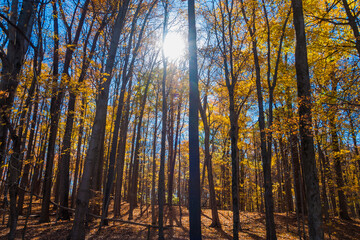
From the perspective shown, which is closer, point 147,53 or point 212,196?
point 212,196

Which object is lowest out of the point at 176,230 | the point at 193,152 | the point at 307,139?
the point at 176,230

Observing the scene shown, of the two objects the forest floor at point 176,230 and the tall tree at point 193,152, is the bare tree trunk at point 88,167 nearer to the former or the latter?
the tall tree at point 193,152

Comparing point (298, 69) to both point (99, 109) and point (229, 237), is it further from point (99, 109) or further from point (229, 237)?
point (229, 237)

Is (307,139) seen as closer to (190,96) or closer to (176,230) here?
(190,96)

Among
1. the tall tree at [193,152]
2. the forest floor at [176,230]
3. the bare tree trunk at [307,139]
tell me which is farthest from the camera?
the forest floor at [176,230]

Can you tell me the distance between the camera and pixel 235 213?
710cm

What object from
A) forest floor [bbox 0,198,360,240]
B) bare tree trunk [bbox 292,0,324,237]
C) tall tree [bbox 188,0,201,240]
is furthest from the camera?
forest floor [bbox 0,198,360,240]

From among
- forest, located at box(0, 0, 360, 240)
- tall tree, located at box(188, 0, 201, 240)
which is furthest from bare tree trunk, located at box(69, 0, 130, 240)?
tall tree, located at box(188, 0, 201, 240)

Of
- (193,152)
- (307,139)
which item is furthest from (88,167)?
(307,139)

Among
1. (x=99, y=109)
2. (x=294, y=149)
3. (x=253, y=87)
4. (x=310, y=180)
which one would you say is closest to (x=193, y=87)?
(x=99, y=109)

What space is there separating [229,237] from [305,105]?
715cm

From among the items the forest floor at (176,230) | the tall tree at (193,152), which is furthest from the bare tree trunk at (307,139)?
the forest floor at (176,230)

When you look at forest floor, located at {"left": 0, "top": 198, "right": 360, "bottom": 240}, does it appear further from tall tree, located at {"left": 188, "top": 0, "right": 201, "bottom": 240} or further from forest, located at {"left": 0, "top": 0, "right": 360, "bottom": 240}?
tall tree, located at {"left": 188, "top": 0, "right": 201, "bottom": 240}

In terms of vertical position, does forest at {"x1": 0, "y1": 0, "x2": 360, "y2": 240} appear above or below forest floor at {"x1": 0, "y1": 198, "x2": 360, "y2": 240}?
above
